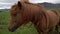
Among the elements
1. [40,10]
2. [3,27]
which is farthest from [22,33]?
[40,10]

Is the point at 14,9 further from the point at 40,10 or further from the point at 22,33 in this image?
the point at 22,33

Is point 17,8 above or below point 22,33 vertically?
above

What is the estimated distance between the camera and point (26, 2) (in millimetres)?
3814

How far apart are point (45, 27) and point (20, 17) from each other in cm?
67

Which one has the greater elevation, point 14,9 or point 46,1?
point 14,9

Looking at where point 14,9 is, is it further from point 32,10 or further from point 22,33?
point 22,33

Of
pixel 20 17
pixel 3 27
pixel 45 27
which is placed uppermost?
pixel 20 17

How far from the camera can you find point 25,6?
12.1ft

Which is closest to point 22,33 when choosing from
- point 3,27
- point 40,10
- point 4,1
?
point 3,27

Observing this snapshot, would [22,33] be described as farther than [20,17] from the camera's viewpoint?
Yes

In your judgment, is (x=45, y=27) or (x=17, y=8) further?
(x=45, y=27)

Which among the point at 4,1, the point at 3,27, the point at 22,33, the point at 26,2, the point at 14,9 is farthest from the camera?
the point at 4,1

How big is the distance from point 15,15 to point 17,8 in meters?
0.13

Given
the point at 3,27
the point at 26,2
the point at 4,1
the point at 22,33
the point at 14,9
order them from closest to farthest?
the point at 14,9 → the point at 26,2 → the point at 22,33 → the point at 3,27 → the point at 4,1
